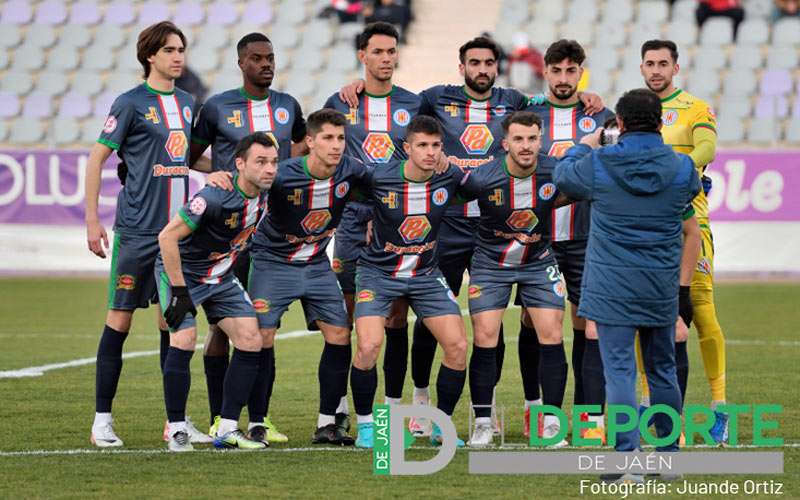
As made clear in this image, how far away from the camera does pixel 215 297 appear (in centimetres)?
760

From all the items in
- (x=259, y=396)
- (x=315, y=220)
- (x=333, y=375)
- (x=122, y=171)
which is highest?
(x=122, y=171)

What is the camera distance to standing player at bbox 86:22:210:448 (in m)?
7.87

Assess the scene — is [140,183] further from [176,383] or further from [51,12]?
[51,12]

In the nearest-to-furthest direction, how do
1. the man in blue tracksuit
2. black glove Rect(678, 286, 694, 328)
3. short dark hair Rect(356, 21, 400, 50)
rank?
the man in blue tracksuit → black glove Rect(678, 286, 694, 328) → short dark hair Rect(356, 21, 400, 50)

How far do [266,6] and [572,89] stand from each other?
52.7ft

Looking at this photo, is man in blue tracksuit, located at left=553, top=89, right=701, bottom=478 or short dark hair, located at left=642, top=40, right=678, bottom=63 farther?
short dark hair, located at left=642, top=40, right=678, bottom=63

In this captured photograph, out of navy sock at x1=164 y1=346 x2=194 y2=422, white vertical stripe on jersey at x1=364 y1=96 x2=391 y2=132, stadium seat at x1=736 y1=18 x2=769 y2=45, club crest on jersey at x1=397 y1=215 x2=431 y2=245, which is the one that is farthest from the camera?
stadium seat at x1=736 y1=18 x2=769 y2=45

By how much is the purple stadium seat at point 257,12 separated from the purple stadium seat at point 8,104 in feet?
13.1

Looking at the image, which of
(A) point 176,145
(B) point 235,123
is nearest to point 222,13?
(B) point 235,123

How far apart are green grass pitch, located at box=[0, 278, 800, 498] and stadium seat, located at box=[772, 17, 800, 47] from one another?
25.4 feet

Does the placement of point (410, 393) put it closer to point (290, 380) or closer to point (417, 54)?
point (290, 380)

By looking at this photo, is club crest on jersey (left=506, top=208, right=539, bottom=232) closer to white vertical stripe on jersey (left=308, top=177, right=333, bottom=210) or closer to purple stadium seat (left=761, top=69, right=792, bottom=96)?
white vertical stripe on jersey (left=308, top=177, right=333, bottom=210)

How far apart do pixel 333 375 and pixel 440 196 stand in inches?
44.4

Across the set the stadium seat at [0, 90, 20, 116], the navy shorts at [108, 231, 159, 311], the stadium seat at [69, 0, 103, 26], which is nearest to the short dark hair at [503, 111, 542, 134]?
the navy shorts at [108, 231, 159, 311]
